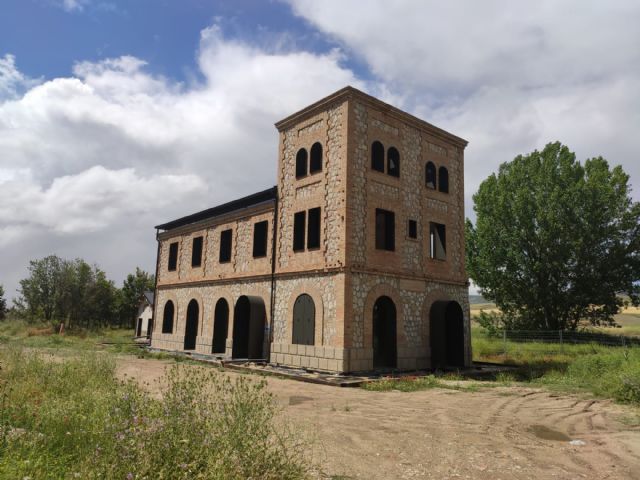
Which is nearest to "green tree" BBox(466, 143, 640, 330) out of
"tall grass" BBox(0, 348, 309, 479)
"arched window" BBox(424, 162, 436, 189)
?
"arched window" BBox(424, 162, 436, 189)

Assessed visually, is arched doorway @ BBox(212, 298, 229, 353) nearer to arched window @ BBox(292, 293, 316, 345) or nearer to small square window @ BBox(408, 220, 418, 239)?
arched window @ BBox(292, 293, 316, 345)

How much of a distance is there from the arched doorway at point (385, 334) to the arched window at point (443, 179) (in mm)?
5794

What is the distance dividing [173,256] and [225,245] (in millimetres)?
5742

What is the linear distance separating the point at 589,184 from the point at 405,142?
17134 mm

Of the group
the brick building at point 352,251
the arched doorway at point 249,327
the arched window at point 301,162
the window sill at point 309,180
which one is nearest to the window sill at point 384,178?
the brick building at point 352,251

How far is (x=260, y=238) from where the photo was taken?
19219mm

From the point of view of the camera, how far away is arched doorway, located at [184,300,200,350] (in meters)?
22.8

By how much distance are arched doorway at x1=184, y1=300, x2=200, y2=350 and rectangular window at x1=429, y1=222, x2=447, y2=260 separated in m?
12.3

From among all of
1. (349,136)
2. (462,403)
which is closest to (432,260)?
(349,136)

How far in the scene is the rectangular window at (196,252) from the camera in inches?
927

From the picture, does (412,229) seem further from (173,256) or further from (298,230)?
(173,256)

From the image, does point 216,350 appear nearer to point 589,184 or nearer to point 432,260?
point 432,260

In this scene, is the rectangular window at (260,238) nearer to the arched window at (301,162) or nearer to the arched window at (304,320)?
the arched window at (301,162)

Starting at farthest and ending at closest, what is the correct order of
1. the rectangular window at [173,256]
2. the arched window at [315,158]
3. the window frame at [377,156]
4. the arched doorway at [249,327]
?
the rectangular window at [173,256]
the arched doorway at [249,327]
the arched window at [315,158]
the window frame at [377,156]
